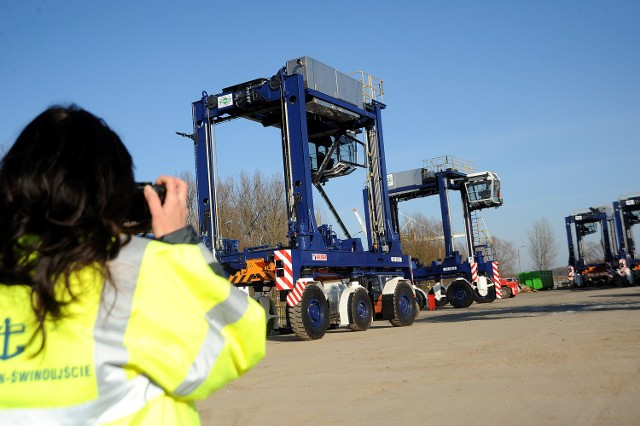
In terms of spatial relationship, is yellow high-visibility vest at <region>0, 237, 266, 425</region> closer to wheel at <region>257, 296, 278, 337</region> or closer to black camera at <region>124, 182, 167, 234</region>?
black camera at <region>124, 182, 167, 234</region>

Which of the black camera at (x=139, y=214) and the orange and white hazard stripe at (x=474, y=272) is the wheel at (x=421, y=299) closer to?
the orange and white hazard stripe at (x=474, y=272)

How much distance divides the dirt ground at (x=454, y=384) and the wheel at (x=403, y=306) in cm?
466

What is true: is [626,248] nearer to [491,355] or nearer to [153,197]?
[491,355]

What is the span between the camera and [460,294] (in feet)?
80.0

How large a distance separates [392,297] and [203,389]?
1406cm

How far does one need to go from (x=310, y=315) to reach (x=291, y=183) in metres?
3.19

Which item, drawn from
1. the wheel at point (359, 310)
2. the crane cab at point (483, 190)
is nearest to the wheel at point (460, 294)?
the crane cab at point (483, 190)

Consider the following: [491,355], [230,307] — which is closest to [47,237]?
[230,307]

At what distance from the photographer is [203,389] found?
137 cm

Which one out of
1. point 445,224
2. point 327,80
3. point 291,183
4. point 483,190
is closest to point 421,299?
point 445,224

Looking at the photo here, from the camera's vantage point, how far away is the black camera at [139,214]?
1.48m

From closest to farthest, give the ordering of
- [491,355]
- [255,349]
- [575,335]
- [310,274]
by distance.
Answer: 1. [255,349]
2. [491,355]
3. [575,335]
4. [310,274]

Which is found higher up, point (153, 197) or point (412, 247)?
point (412, 247)

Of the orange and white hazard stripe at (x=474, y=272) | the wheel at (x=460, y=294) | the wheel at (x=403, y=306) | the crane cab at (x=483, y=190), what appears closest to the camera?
the wheel at (x=403, y=306)
